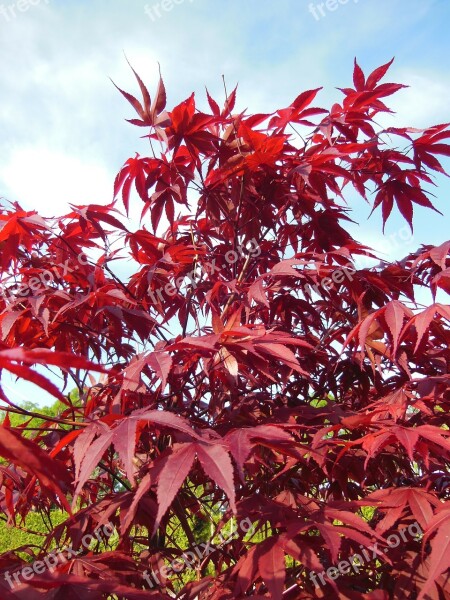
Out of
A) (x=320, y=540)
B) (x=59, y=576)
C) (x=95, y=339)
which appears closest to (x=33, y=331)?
(x=95, y=339)

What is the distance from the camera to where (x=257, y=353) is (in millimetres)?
1017

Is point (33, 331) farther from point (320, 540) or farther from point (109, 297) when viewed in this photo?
point (320, 540)

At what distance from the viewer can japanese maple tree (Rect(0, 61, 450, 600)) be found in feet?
3.31

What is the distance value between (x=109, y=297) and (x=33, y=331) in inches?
9.3

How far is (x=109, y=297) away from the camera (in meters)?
1.36
